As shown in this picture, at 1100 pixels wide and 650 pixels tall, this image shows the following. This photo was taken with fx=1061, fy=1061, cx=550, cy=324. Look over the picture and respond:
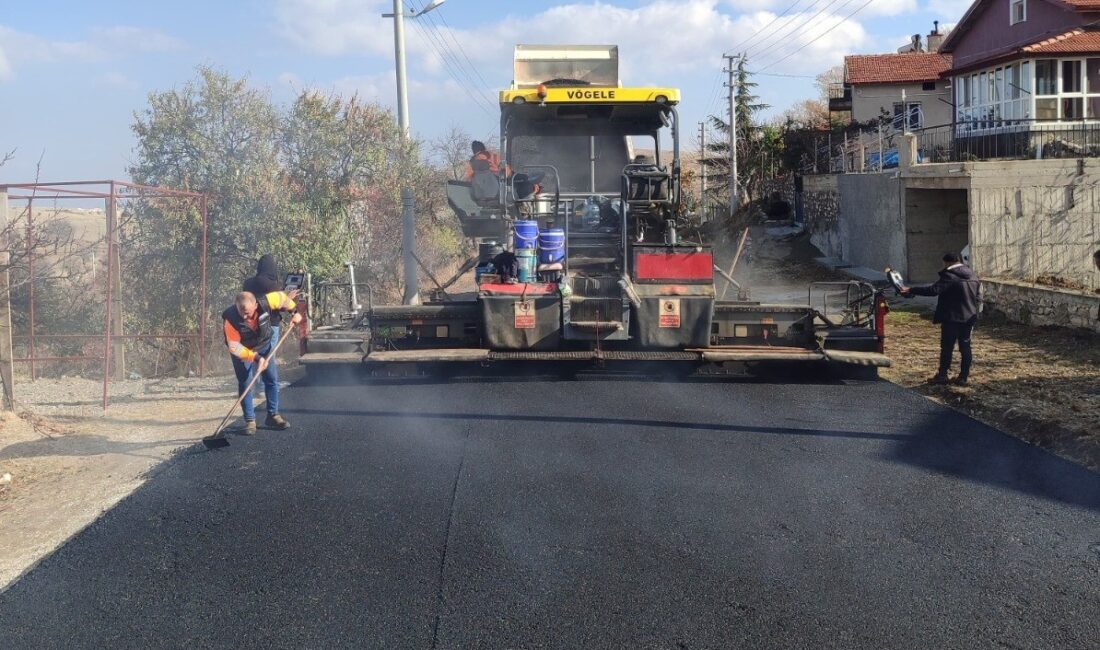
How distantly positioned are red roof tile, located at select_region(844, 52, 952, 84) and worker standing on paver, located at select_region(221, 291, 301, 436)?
3651 cm

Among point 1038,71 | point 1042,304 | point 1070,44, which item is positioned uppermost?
point 1070,44

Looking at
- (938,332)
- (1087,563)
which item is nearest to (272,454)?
(1087,563)

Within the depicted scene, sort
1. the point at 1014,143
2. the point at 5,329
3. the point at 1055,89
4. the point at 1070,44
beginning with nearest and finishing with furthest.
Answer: the point at 5,329, the point at 1014,143, the point at 1070,44, the point at 1055,89

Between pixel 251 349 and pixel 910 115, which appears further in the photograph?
pixel 910 115

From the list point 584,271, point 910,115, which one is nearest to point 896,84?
point 910,115

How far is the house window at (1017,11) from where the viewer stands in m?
29.7

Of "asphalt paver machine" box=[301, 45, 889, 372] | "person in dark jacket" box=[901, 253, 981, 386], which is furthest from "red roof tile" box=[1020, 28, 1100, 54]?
"person in dark jacket" box=[901, 253, 981, 386]

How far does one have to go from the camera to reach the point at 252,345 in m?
8.76

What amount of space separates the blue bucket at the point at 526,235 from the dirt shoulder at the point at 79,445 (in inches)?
132

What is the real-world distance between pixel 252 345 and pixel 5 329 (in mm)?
2410

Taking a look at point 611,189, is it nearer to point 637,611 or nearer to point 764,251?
point 637,611

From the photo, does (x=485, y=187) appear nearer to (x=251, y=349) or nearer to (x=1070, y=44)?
(x=251, y=349)

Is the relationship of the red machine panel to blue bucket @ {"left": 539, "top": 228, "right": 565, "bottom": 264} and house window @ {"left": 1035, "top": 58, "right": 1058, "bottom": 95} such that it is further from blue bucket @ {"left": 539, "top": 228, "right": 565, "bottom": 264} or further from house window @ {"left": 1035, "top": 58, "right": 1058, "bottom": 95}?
house window @ {"left": 1035, "top": 58, "right": 1058, "bottom": 95}

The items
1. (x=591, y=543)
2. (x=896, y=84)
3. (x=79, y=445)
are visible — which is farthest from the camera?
(x=896, y=84)
